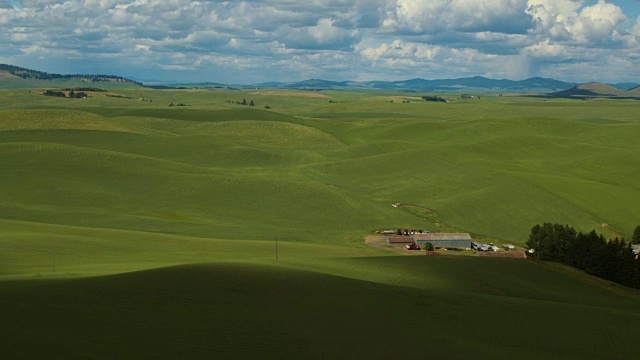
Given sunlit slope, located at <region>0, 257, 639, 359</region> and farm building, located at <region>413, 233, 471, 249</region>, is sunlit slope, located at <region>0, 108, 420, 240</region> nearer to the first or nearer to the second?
farm building, located at <region>413, 233, 471, 249</region>

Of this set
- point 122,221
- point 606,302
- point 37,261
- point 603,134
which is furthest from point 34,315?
point 603,134

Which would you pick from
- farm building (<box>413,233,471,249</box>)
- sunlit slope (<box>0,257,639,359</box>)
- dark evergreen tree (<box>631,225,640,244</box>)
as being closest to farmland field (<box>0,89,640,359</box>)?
sunlit slope (<box>0,257,639,359</box>)

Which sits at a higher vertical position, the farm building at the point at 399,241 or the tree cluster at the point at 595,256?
the tree cluster at the point at 595,256

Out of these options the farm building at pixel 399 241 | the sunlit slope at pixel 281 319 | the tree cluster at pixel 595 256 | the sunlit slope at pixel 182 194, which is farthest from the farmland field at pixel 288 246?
the farm building at pixel 399 241

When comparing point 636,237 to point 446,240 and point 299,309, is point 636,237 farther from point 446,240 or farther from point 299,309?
point 299,309

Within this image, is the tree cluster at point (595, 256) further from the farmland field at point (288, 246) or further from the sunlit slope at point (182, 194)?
the sunlit slope at point (182, 194)

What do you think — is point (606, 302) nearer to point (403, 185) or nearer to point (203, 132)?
point (403, 185)
